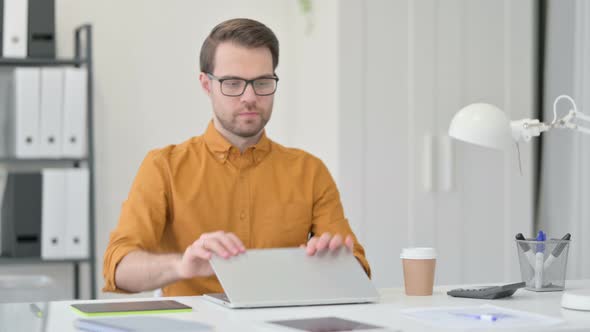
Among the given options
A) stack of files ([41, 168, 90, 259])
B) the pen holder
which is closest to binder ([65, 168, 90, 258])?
stack of files ([41, 168, 90, 259])

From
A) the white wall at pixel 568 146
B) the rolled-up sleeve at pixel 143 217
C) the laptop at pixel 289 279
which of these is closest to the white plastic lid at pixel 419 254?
the laptop at pixel 289 279

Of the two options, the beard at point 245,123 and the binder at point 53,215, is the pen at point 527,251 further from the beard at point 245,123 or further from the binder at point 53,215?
the binder at point 53,215

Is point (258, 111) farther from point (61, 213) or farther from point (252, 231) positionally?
point (61, 213)

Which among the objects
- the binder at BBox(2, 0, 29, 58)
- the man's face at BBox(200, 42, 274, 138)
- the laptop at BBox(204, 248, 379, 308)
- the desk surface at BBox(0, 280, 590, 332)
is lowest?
the desk surface at BBox(0, 280, 590, 332)

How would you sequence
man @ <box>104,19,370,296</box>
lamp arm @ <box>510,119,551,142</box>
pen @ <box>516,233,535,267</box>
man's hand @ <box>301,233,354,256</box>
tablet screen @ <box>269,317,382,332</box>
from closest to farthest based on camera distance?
tablet screen @ <box>269,317,382,332</box> → man's hand @ <box>301,233,354,256</box> → lamp arm @ <box>510,119,551,142</box> → pen @ <box>516,233,535,267</box> → man @ <box>104,19,370,296</box>

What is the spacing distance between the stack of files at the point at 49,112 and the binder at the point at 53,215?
0.10 metres

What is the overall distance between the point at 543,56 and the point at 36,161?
84.6 inches

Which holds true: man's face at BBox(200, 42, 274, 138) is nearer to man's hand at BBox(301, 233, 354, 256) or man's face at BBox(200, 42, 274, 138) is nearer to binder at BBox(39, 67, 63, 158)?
man's hand at BBox(301, 233, 354, 256)

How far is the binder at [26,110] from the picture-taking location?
3.60 m

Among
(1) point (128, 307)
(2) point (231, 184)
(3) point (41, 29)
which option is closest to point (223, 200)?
(2) point (231, 184)

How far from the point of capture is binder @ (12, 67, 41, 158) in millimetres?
3600

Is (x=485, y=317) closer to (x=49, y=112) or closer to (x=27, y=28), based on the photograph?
(x=49, y=112)

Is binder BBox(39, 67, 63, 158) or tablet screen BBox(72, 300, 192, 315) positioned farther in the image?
binder BBox(39, 67, 63, 158)

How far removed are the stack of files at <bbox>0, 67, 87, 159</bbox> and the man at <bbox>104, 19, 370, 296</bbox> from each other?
1.31 meters
